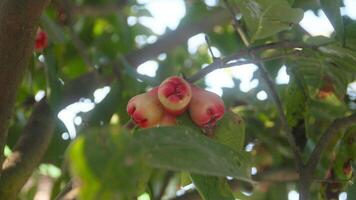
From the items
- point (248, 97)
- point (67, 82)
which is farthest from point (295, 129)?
point (67, 82)

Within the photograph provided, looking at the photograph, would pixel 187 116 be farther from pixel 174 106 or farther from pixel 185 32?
pixel 185 32

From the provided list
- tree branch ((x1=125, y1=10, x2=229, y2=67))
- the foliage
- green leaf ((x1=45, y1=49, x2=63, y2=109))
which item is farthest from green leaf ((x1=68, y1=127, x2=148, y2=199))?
tree branch ((x1=125, y1=10, x2=229, y2=67))

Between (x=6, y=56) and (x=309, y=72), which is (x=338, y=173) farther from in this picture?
(x=6, y=56)

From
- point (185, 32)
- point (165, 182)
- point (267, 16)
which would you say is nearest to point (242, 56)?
point (267, 16)

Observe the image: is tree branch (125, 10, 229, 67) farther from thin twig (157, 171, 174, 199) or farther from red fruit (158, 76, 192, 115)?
red fruit (158, 76, 192, 115)

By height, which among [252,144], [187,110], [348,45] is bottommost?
[187,110]

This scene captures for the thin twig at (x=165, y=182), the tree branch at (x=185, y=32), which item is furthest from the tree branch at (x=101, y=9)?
the thin twig at (x=165, y=182)

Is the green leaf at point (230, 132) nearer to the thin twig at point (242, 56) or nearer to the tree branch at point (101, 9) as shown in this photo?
the thin twig at point (242, 56)

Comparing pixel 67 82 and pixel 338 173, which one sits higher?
pixel 67 82
